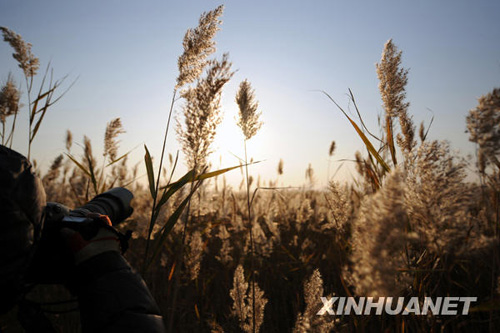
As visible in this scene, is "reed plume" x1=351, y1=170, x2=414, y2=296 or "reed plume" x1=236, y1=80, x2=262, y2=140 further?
"reed plume" x1=236, y1=80, x2=262, y2=140

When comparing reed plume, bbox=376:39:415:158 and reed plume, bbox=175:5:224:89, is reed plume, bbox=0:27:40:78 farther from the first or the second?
reed plume, bbox=376:39:415:158

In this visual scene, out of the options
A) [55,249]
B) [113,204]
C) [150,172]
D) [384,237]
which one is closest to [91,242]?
[55,249]

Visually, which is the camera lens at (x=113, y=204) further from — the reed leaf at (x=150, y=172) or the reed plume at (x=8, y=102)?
the reed plume at (x=8, y=102)

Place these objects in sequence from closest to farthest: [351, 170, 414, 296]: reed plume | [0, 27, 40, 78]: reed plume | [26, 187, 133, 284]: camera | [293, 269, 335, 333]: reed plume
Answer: [351, 170, 414, 296]: reed plume
[26, 187, 133, 284]: camera
[293, 269, 335, 333]: reed plume
[0, 27, 40, 78]: reed plume

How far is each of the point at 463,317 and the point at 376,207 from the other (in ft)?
5.28

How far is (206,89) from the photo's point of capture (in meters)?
1.65

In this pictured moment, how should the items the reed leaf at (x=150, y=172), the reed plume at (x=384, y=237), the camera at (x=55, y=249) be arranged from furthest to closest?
the reed leaf at (x=150, y=172)
the camera at (x=55, y=249)
the reed plume at (x=384, y=237)

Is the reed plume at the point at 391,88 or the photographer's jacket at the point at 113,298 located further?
the reed plume at the point at 391,88

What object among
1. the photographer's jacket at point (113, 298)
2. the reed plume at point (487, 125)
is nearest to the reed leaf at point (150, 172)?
the photographer's jacket at point (113, 298)

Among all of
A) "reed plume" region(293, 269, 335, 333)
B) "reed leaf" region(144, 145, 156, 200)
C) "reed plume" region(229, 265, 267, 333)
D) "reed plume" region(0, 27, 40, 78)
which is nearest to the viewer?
"reed plume" region(293, 269, 335, 333)

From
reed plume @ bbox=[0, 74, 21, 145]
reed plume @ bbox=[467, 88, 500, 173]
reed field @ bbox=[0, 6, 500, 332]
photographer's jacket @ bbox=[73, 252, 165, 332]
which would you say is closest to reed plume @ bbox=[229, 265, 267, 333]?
reed field @ bbox=[0, 6, 500, 332]

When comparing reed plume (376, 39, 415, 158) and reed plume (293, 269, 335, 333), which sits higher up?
reed plume (376, 39, 415, 158)

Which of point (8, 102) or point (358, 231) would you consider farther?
point (8, 102)

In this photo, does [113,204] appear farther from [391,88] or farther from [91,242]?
[391,88]
